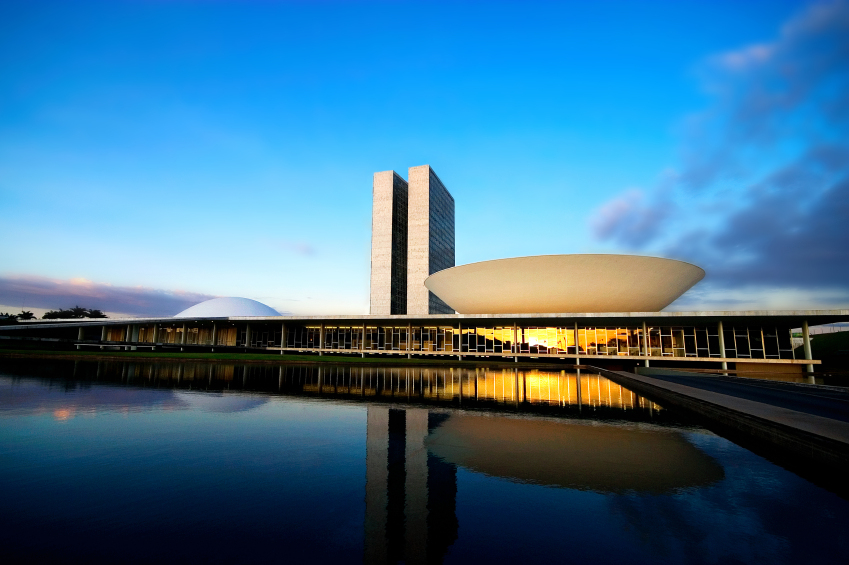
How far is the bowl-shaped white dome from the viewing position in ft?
116

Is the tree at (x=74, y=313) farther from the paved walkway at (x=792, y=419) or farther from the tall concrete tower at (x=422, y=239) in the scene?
the paved walkway at (x=792, y=419)

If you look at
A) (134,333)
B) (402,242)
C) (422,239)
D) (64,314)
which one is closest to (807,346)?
(422,239)

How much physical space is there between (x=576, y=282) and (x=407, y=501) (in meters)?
34.4

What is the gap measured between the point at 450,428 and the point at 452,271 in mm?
32971

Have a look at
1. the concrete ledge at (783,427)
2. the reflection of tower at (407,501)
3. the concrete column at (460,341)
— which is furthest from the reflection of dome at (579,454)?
the concrete column at (460,341)

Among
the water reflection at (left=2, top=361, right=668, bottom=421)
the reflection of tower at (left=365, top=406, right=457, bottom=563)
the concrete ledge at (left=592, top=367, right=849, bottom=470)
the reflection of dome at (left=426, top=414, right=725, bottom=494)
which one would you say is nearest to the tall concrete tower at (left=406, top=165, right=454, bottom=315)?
the water reflection at (left=2, top=361, right=668, bottom=421)

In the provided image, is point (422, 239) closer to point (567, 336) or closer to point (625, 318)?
point (567, 336)

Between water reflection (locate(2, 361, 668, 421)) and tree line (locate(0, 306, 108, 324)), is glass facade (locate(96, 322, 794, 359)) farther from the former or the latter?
tree line (locate(0, 306, 108, 324))

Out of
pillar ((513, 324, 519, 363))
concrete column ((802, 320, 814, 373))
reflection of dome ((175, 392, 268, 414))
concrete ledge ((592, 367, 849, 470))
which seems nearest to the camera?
concrete ledge ((592, 367, 849, 470))

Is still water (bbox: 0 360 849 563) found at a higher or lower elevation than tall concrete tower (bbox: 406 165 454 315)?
lower

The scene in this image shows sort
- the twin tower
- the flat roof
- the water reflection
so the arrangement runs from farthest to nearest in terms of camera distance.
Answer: the twin tower → the flat roof → the water reflection

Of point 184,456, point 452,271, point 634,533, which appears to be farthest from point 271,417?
point 452,271

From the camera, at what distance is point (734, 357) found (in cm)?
3288

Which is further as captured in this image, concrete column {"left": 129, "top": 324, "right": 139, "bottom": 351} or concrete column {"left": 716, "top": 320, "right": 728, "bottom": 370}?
concrete column {"left": 129, "top": 324, "right": 139, "bottom": 351}
